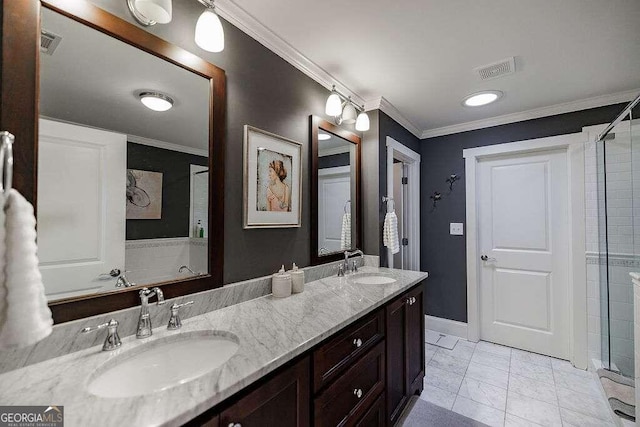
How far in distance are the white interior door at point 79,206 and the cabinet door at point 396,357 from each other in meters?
1.36

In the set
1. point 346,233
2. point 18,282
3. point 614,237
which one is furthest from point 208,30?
point 614,237

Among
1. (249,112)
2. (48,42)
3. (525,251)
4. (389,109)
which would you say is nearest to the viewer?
(48,42)

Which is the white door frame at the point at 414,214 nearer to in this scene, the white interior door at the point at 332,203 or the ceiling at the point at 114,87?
the white interior door at the point at 332,203

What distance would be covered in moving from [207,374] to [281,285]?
76 cm

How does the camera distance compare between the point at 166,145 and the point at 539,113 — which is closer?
the point at 166,145

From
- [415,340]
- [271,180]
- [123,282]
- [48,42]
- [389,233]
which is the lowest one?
[415,340]

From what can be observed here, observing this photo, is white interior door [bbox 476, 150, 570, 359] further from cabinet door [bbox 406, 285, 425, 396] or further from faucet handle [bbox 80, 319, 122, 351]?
faucet handle [bbox 80, 319, 122, 351]

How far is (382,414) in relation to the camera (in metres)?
1.48

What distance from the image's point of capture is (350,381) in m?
1.22

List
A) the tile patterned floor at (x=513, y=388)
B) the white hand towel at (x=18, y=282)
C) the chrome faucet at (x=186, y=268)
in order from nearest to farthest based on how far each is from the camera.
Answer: the white hand towel at (x=18, y=282), the chrome faucet at (x=186, y=268), the tile patterned floor at (x=513, y=388)

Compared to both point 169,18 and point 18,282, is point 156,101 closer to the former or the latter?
point 169,18

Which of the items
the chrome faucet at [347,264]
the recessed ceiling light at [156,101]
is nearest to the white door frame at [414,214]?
the chrome faucet at [347,264]

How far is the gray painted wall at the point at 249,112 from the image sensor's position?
49.6 inches

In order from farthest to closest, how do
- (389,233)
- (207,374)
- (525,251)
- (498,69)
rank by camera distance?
(525,251) → (389,233) → (498,69) → (207,374)
